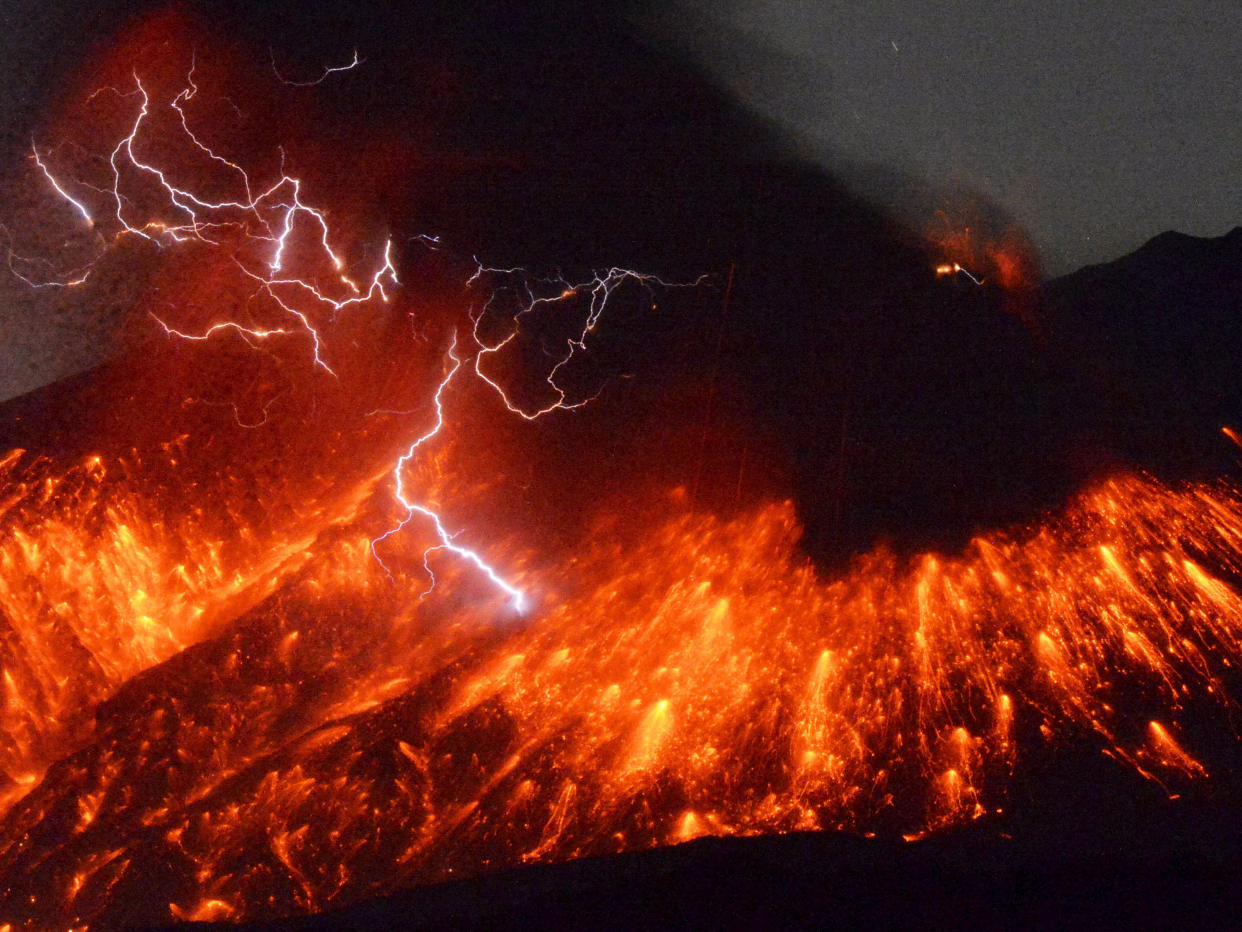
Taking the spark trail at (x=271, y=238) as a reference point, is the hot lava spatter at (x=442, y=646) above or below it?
below

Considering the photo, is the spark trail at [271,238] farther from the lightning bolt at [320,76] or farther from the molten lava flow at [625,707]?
the molten lava flow at [625,707]

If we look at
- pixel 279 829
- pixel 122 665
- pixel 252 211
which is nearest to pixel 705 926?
pixel 279 829

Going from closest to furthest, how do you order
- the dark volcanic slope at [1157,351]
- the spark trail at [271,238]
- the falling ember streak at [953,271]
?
the dark volcanic slope at [1157,351], the spark trail at [271,238], the falling ember streak at [953,271]

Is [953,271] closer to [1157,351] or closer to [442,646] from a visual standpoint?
[1157,351]

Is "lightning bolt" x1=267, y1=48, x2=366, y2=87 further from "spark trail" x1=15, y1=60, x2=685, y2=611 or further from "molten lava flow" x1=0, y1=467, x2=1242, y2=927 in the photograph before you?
"molten lava flow" x1=0, y1=467, x2=1242, y2=927

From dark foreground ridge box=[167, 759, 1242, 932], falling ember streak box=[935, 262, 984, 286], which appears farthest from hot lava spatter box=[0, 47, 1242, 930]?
falling ember streak box=[935, 262, 984, 286]

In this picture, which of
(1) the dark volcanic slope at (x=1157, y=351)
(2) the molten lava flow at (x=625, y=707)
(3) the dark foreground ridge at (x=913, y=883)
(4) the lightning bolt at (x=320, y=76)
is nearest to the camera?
(3) the dark foreground ridge at (x=913, y=883)

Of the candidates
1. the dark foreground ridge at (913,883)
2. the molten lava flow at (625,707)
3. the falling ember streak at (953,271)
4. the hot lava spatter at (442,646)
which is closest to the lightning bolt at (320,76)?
the hot lava spatter at (442,646)

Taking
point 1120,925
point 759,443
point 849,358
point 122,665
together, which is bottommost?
point 1120,925

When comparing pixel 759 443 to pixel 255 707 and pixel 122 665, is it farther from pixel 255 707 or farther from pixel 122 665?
pixel 122 665
